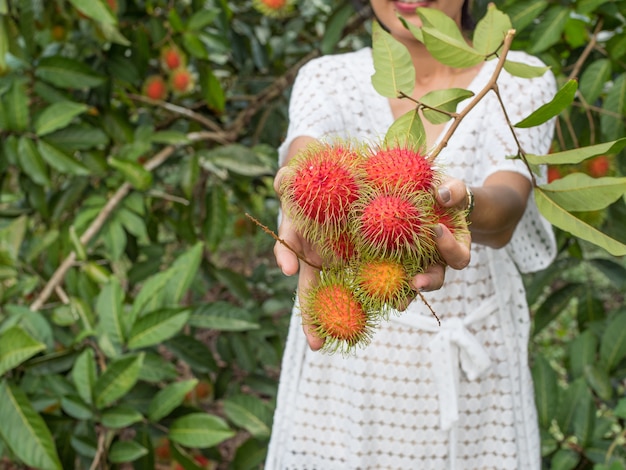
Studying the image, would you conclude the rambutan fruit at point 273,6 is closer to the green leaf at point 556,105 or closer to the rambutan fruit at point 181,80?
the rambutan fruit at point 181,80

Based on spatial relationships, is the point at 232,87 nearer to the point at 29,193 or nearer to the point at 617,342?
the point at 29,193

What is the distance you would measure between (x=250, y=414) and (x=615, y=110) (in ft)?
3.06

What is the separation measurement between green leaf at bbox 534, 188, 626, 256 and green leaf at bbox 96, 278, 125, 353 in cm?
79

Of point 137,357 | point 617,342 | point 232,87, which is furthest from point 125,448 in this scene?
point 232,87

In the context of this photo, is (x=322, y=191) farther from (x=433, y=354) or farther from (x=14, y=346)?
(x=14, y=346)

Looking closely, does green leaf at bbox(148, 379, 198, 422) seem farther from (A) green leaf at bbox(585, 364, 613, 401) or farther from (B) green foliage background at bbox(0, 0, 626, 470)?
(A) green leaf at bbox(585, 364, 613, 401)

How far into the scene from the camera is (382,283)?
663 mm

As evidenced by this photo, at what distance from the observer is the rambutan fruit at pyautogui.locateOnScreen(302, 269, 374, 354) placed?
70 cm

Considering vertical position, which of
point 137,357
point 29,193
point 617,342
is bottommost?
point 137,357

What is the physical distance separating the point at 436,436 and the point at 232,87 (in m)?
A: 1.44

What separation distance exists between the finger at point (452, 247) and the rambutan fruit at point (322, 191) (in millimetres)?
93

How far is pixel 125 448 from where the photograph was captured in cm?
123

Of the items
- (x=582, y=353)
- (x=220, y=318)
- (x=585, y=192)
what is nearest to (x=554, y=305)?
(x=582, y=353)

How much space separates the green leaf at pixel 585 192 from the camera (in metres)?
0.71
